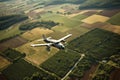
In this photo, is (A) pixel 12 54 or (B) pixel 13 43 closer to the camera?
(A) pixel 12 54

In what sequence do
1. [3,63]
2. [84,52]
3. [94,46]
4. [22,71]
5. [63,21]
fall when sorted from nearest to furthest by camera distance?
[22,71], [84,52], [94,46], [3,63], [63,21]

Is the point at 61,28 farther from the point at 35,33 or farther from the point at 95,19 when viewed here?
the point at 95,19

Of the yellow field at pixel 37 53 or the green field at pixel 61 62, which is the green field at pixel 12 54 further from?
the green field at pixel 61 62

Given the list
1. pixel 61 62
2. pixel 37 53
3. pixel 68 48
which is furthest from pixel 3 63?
pixel 68 48

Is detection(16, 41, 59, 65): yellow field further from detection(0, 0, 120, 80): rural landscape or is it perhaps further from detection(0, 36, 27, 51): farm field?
detection(0, 36, 27, 51): farm field

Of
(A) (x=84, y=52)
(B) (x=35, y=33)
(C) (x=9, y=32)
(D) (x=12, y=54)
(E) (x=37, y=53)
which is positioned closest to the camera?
(A) (x=84, y=52)

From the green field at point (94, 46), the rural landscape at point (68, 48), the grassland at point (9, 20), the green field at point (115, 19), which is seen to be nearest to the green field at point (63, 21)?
the rural landscape at point (68, 48)
